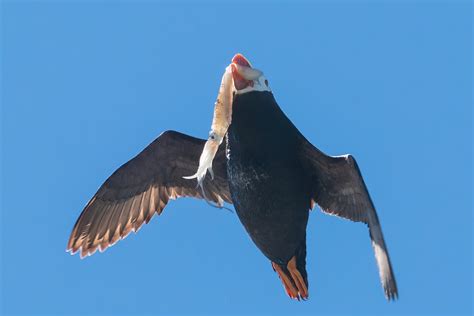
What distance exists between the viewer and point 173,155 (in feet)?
47.8

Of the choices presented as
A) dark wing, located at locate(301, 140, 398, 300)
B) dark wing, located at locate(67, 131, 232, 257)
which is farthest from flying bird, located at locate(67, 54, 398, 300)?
dark wing, located at locate(67, 131, 232, 257)

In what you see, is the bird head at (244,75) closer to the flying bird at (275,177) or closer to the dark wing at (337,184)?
the flying bird at (275,177)

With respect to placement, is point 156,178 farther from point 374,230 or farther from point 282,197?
point 374,230

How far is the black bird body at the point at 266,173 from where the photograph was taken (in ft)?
41.2

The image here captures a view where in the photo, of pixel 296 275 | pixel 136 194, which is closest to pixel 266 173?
pixel 296 275

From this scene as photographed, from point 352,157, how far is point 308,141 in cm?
74

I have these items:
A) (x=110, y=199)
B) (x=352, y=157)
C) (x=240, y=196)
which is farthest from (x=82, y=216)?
(x=352, y=157)

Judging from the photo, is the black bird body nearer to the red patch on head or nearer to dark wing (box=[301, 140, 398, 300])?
dark wing (box=[301, 140, 398, 300])

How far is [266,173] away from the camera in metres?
12.6

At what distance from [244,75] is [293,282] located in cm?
316

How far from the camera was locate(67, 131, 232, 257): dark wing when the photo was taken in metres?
14.6

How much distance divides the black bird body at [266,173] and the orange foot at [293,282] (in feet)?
1.87

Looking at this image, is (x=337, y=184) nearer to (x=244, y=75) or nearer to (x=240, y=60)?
(x=244, y=75)

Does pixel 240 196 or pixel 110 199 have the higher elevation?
pixel 110 199
